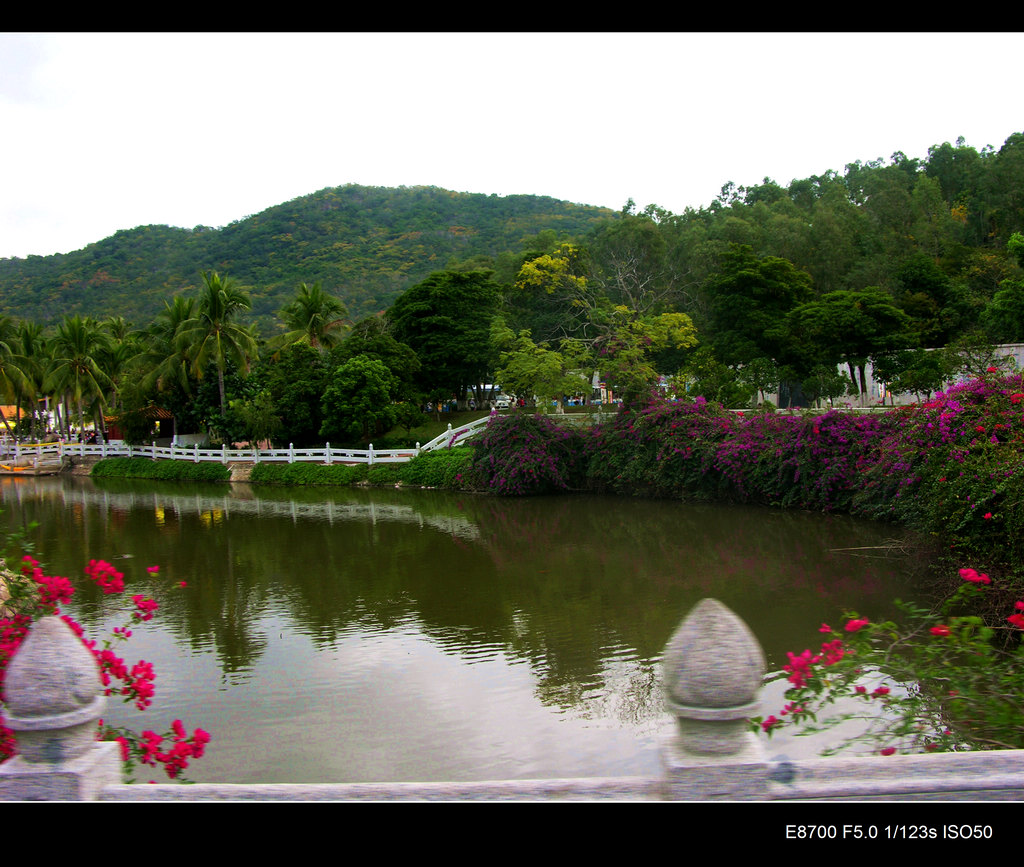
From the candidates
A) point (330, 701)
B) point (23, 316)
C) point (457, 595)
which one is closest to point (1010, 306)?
point (457, 595)

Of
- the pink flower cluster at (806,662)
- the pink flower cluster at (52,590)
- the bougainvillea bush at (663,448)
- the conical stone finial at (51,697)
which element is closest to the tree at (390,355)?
the bougainvillea bush at (663,448)

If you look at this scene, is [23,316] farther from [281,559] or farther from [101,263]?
[281,559]

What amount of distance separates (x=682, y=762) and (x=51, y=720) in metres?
2.39

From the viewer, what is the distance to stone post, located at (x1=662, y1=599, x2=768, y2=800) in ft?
9.29

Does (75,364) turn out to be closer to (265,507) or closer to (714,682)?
(265,507)

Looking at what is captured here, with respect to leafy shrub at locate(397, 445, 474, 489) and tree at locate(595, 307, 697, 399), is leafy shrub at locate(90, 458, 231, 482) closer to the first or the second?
leafy shrub at locate(397, 445, 474, 489)

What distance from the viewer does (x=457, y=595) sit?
1266 centimetres

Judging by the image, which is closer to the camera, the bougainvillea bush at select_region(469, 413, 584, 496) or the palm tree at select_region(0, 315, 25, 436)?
the bougainvillea bush at select_region(469, 413, 584, 496)

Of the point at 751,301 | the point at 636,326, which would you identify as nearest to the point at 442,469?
the point at 636,326

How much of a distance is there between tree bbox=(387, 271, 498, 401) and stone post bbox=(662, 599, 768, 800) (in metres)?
33.1

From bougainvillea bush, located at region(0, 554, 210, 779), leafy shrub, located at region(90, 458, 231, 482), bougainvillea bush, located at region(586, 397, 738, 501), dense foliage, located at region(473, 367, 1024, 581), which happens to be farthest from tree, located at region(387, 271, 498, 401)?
bougainvillea bush, located at region(0, 554, 210, 779)

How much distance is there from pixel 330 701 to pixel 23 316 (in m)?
69.9

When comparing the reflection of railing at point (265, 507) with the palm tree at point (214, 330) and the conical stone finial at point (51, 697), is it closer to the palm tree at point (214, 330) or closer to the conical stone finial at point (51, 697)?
the palm tree at point (214, 330)

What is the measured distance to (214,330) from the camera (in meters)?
31.7
